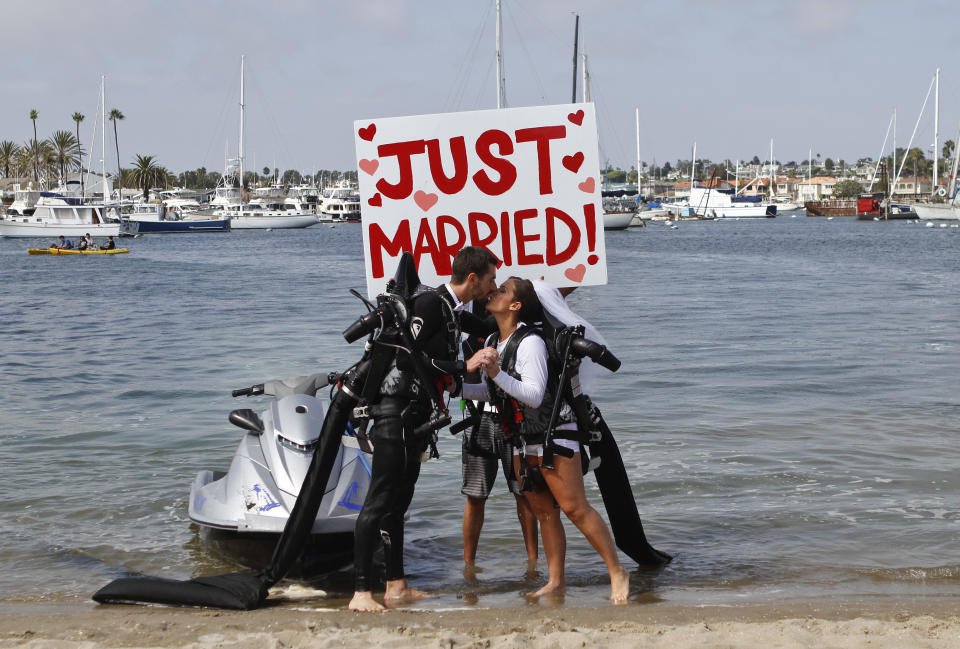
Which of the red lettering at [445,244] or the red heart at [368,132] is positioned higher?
the red heart at [368,132]

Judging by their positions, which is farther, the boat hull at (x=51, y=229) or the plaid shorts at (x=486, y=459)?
the boat hull at (x=51, y=229)

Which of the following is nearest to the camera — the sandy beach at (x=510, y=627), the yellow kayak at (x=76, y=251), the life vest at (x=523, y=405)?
the sandy beach at (x=510, y=627)

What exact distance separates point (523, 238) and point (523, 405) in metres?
1.27

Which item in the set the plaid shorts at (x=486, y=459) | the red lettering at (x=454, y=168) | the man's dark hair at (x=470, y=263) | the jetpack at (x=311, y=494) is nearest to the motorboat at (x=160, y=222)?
the red lettering at (x=454, y=168)

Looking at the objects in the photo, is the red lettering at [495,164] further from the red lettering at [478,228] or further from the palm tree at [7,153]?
the palm tree at [7,153]

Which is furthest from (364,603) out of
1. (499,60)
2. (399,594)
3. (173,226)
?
(173,226)

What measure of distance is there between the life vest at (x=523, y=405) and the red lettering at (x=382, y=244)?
3.47 feet

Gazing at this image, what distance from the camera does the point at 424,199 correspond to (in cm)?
615

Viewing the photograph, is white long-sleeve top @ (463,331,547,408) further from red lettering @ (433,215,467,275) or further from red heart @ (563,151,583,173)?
red heart @ (563,151,583,173)

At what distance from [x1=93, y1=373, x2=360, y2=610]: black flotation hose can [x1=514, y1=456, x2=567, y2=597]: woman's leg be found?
3.12 ft

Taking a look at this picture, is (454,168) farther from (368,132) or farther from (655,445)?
(655,445)

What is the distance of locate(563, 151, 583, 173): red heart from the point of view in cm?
610

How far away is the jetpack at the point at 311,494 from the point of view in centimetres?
520

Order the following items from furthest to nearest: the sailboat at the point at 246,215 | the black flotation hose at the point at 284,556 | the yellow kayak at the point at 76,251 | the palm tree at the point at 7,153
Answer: the palm tree at the point at 7,153 < the sailboat at the point at 246,215 < the yellow kayak at the point at 76,251 < the black flotation hose at the point at 284,556
